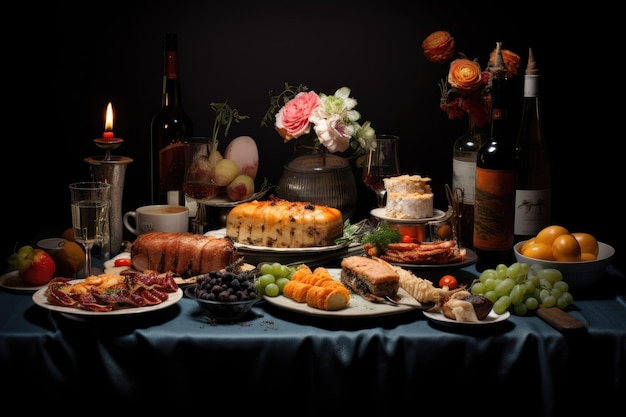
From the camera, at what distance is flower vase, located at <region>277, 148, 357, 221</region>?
2775 millimetres

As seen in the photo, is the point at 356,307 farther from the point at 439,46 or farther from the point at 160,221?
the point at 439,46

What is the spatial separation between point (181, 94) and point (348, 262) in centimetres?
106

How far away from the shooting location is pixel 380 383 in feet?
6.49

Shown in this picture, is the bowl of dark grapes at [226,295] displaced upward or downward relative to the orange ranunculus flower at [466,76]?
downward

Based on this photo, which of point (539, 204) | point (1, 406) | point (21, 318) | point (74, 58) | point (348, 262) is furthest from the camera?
point (74, 58)

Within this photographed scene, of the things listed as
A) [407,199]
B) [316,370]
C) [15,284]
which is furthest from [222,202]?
[316,370]

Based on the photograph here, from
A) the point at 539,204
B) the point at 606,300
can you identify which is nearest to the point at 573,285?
the point at 606,300

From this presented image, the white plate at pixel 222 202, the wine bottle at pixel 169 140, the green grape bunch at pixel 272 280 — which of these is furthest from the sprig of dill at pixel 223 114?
the green grape bunch at pixel 272 280

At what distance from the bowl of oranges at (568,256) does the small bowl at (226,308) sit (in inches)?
27.7

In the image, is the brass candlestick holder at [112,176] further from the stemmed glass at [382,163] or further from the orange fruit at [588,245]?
the orange fruit at [588,245]

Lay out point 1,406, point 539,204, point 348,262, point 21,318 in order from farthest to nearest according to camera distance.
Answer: point 539,204
point 348,262
point 21,318
point 1,406

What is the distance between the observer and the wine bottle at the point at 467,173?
264 centimetres

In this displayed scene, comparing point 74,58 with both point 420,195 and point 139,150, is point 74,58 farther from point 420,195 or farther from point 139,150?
point 420,195

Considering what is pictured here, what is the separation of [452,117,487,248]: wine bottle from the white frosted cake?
103 mm
